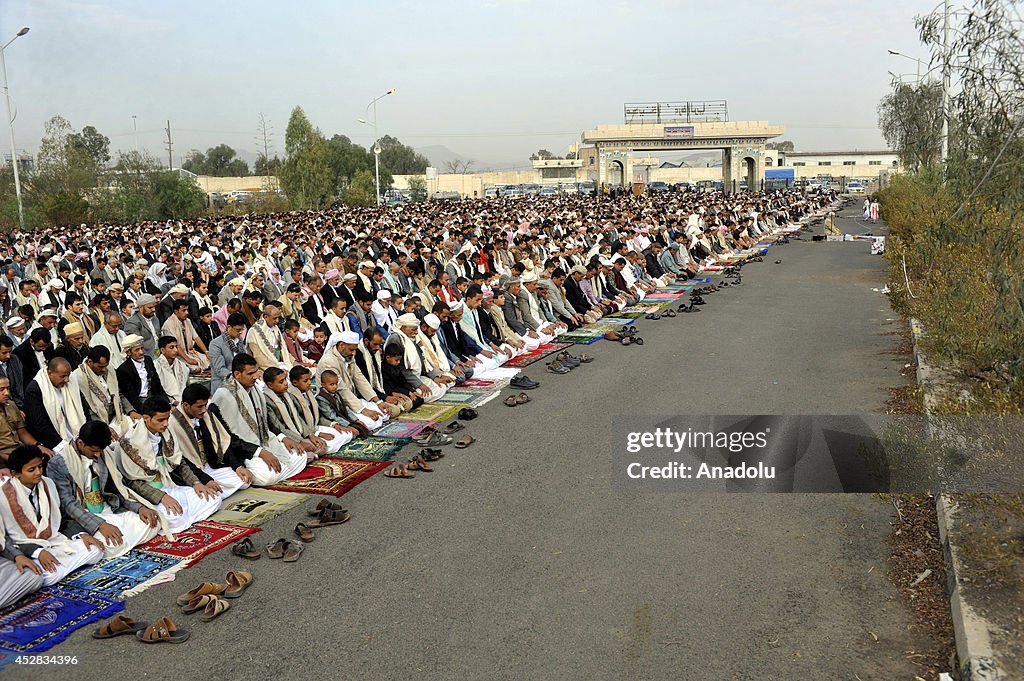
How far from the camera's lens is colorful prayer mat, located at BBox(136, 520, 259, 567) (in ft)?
16.9

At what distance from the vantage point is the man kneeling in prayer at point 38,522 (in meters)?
4.75

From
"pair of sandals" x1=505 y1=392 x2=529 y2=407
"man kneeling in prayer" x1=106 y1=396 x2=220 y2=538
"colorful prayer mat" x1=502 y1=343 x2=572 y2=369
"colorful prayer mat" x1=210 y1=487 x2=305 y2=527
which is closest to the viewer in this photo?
"man kneeling in prayer" x1=106 y1=396 x2=220 y2=538

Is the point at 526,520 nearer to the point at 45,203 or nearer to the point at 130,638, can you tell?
the point at 130,638

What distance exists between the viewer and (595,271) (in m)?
14.8

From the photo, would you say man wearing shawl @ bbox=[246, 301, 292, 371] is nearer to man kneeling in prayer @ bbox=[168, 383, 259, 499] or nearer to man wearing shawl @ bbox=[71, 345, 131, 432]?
man wearing shawl @ bbox=[71, 345, 131, 432]

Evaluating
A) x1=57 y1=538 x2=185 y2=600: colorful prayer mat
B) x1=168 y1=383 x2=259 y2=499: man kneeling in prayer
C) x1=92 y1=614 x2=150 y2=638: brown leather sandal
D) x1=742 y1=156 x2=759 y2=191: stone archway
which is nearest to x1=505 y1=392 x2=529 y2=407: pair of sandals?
x1=168 y1=383 x2=259 y2=499: man kneeling in prayer

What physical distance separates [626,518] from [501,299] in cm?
624

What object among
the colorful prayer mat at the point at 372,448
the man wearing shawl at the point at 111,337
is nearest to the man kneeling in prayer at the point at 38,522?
the colorful prayer mat at the point at 372,448

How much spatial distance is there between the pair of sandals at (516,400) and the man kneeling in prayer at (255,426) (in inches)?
93.3

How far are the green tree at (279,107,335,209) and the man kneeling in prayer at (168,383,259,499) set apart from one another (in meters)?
39.9

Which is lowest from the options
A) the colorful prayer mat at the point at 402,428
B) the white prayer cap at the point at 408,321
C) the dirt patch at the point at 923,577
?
the dirt patch at the point at 923,577

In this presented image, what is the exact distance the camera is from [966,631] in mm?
3834

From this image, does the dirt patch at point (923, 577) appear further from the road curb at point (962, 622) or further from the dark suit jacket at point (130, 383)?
the dark suit jacket at point (130, 383)

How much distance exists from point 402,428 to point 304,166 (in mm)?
39637
